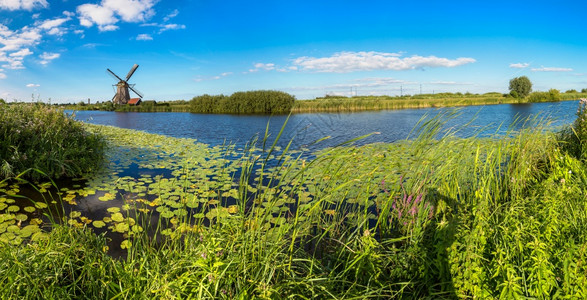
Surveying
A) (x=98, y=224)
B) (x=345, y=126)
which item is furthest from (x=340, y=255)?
(x=345, y=126)

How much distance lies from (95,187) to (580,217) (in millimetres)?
7257

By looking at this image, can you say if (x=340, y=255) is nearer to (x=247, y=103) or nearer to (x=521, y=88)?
(x=247, y=103)

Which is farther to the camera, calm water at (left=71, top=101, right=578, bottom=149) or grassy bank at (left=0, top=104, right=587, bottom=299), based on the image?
calm water at (left=71, top=101, right=578, bottom=149)

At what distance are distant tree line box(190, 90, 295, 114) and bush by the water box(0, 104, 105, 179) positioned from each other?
87.7ft

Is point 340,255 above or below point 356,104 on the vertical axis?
below

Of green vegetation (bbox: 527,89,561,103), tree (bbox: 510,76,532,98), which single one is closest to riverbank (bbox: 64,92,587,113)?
green vegetation (bbox: 527,89,561,103)

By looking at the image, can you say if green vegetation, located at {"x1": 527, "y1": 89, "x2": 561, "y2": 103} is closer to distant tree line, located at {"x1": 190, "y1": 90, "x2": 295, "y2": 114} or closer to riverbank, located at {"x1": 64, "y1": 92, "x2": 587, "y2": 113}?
riverbank, located at {"x1": 64, "y1": 92, "x2": 587, "y2": 113}

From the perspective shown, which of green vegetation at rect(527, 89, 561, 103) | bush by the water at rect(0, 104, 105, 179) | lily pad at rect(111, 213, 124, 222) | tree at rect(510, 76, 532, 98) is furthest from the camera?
tree at rect(510, 76, 532, 98)

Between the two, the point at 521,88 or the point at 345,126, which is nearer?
the point at 345,126

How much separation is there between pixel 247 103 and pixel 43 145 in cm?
2919

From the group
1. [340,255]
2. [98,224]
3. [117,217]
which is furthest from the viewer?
[117,217]

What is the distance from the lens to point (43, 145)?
5988mm

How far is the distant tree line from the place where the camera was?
34.2 meters

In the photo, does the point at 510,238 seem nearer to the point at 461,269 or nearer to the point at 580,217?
the point at 461,269
